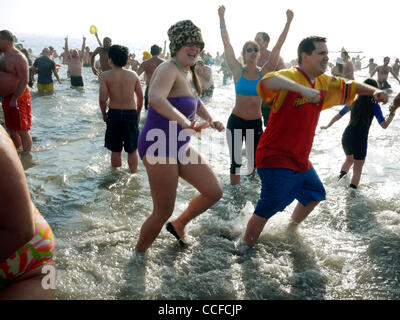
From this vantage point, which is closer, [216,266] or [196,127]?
[196,127]

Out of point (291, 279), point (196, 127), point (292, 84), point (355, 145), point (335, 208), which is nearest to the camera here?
point (196, 127)

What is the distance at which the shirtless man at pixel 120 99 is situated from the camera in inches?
196

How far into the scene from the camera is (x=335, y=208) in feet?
14.7

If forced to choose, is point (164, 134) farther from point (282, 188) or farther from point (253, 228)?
point (253, 228)

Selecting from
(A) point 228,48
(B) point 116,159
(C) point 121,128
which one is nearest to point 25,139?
(B) point 116,159

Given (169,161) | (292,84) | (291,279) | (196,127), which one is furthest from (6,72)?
(291,279)

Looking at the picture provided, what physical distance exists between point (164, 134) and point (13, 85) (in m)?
4.02

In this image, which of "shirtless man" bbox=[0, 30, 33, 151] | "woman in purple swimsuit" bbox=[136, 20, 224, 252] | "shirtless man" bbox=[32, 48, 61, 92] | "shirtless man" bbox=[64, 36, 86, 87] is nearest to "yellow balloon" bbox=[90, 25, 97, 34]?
"shirtless man" bbox=[32, 48, 61, 92]

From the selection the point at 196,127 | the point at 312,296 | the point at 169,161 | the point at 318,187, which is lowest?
the point at 312,296

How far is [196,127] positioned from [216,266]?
4.95ft

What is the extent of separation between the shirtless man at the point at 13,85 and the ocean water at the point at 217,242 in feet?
2.57
